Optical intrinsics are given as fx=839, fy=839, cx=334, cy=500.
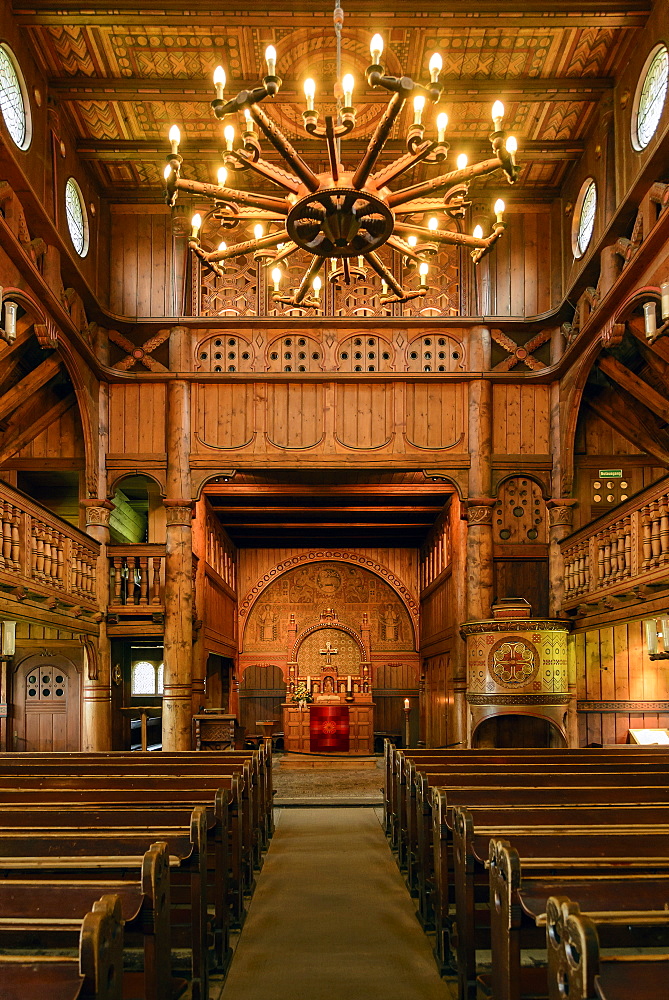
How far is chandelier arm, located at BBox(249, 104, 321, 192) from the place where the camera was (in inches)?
237

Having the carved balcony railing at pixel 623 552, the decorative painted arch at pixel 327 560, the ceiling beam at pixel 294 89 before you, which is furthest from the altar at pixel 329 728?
the ceiling beam at pixel 294 89

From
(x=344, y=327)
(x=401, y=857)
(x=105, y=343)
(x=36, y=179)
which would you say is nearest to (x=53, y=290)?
(x=36, y=179)

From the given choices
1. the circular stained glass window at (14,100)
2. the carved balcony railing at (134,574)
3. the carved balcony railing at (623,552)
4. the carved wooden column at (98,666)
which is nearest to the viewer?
the carved balcony railing at (623,552)

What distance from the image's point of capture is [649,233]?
9180 millimetres

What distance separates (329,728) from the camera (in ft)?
62.7

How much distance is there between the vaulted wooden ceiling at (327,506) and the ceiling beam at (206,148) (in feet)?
16.5

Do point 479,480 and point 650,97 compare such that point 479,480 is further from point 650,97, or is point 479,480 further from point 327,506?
point 650,97

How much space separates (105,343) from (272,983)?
10.8 metres

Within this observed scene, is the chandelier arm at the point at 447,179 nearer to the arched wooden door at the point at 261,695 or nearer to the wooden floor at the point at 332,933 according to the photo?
the wooden floor at the point at 332,933

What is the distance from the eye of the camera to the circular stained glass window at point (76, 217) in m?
12.4

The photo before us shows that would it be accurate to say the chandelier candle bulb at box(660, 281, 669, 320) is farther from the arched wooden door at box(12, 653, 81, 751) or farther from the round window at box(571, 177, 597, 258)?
the arched wooden door at box(12, 653, 81, 751)

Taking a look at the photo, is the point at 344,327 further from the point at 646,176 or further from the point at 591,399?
the point at 646,176

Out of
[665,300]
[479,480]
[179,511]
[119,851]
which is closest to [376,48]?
[665,300]

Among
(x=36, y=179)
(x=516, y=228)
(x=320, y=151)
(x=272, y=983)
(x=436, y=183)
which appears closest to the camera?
(x=272, y=983)
